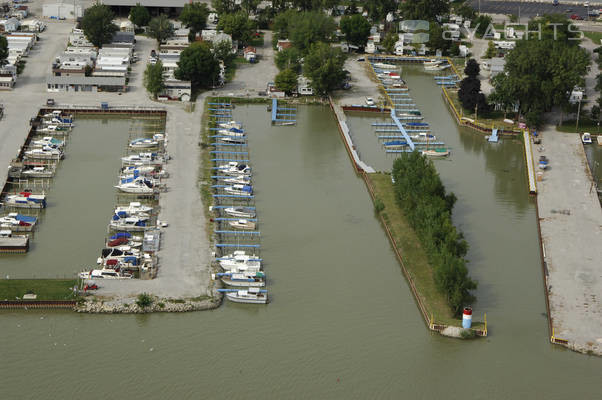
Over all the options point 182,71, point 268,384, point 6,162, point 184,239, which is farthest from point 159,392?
point 182,71

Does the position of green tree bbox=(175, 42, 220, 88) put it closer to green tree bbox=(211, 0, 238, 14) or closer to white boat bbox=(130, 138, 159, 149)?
white boat bbox=(130, 138, 159, 149)

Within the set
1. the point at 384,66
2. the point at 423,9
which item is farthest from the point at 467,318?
the point at 423,9

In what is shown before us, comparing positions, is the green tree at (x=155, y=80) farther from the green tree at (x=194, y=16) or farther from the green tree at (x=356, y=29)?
the green tree at (x=356, y=29)

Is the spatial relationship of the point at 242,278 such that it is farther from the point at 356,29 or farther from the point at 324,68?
the point at 356,29

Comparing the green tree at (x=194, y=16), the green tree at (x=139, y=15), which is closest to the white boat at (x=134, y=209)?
the green tree at (x=194, y=16)

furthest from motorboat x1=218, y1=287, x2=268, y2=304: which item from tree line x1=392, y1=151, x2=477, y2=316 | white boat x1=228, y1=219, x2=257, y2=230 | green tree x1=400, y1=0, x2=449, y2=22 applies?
green tree x1=400, y1=0, x2=449, y2=22

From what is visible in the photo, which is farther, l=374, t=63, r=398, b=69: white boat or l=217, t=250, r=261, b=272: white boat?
l=374, t=63, r=398, b=69: white boat

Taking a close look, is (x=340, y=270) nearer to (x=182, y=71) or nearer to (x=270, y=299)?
(x=270, y=299)
